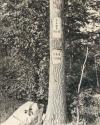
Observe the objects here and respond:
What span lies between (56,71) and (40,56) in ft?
5.58

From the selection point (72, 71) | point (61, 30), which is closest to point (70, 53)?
point (72, 71)

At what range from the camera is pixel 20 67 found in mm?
12852

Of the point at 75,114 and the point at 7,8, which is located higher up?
the point at 7,8

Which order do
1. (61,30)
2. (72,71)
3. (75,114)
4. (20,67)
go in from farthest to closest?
(72,71) → (20,67) → (75,114) → (61,30)

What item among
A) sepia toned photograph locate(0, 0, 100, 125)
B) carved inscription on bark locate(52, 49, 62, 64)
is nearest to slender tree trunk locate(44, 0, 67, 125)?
carved inscription on bark locate(52, 49, 62, 64)

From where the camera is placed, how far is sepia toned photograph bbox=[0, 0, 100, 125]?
1205cm

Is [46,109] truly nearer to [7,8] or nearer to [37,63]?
[37,63]

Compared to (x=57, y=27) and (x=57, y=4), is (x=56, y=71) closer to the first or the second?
(x=57, y=27)

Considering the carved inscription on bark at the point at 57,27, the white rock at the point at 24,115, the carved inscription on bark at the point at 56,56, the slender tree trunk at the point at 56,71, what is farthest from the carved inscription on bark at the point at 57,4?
the white rock at the point at 24,115

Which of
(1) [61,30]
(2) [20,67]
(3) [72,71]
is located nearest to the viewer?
(1) [61,30]

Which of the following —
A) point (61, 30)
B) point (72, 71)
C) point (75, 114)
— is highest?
point (61, 30)

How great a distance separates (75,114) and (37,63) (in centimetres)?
181

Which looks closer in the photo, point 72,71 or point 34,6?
point 34,6

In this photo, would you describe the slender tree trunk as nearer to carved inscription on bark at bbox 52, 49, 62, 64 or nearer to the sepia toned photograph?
carved inscription on bark at bbox 52, 49, 62, 64
